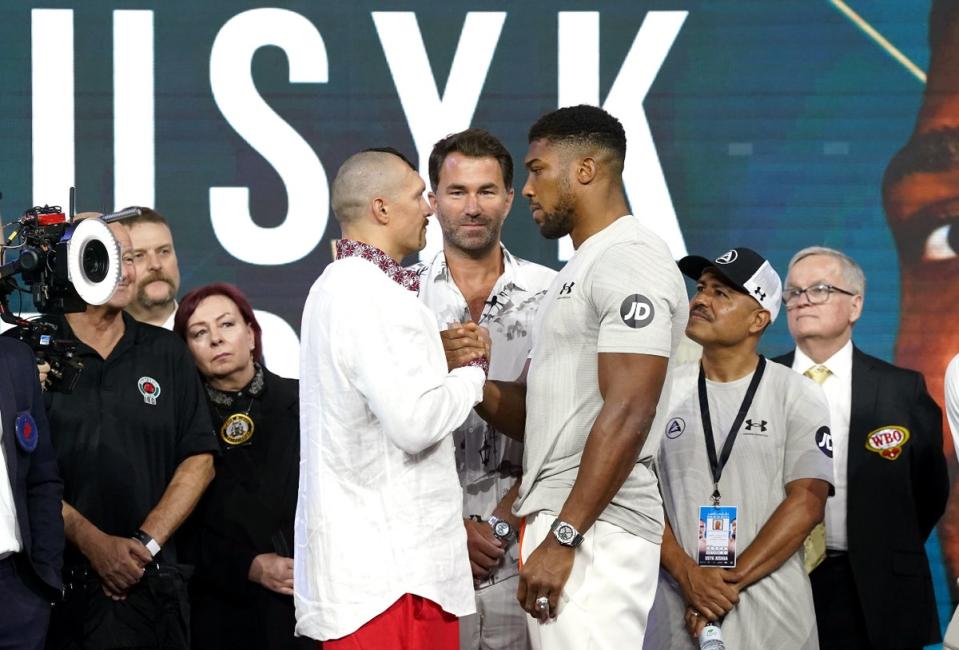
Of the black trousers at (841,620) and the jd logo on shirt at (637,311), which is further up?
the jd logo on shirt at (637,311)

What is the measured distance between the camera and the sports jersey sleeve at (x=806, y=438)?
3.82 metres

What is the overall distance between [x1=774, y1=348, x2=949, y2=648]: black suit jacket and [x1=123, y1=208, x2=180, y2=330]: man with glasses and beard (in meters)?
2.37

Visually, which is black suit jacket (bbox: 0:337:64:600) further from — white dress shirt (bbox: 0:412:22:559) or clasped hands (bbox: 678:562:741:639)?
clasped hands (bbox: 678:562:741:639)

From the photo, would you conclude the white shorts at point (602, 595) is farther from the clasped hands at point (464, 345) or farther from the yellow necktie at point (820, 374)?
the yellow necktie at point (820, 374)

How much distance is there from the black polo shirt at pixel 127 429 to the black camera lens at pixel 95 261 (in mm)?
367

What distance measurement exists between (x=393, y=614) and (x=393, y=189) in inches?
38.5

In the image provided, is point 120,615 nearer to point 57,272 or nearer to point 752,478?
point 57,272

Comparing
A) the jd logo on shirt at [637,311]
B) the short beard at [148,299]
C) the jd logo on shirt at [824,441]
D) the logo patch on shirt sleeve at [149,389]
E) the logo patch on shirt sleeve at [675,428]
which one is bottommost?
the jd logo on shirt at [824,441]

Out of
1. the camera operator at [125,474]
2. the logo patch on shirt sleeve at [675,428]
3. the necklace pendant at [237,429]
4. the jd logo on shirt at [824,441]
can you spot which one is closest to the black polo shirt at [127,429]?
the camera operator at [125,474]

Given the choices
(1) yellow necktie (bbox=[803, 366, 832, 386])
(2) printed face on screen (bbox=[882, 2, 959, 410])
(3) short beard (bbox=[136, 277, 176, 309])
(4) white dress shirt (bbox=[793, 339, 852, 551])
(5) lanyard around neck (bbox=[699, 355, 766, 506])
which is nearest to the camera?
(5) lanyard around neck (bbox=[699, 355, 766, 506])

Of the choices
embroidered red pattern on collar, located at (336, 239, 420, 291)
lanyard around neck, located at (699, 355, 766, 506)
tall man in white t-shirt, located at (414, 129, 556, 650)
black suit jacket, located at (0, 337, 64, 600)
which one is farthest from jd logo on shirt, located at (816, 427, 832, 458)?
black suit jacket, located at (0, 337, 64, 600)

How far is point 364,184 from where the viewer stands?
318cm

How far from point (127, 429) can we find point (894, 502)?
2.42 m

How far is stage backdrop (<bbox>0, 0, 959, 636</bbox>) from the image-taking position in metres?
5.05
